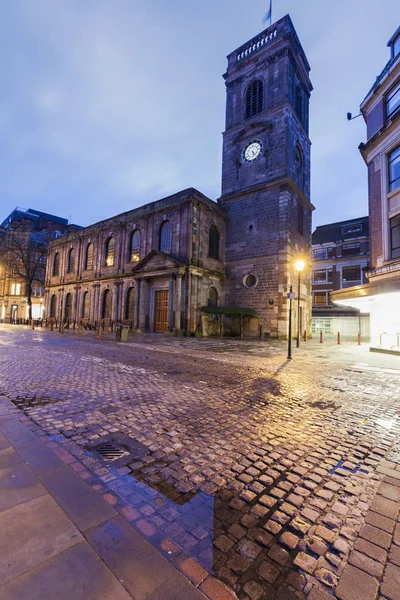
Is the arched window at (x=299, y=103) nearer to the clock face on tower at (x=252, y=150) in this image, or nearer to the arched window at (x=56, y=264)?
the clock face on tower at (x=252, y=150)

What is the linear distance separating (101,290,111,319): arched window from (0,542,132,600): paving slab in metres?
28.4

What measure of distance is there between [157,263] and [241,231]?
8083 millimetres

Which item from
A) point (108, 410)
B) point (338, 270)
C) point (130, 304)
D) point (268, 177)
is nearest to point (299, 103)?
point (268, 177)

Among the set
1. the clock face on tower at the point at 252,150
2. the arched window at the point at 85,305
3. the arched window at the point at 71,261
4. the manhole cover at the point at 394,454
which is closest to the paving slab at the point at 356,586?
the manhole cover at the point at 394,454

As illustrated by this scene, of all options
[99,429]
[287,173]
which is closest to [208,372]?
[99,429]

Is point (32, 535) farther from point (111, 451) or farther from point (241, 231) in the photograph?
point (241, 231)

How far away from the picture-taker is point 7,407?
414cm

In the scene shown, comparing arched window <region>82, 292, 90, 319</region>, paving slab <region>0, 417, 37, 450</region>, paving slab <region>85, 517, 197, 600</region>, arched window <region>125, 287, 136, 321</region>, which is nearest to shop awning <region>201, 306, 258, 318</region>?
arched window <region>125, 287, 136, 321</region>

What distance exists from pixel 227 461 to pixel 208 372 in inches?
183

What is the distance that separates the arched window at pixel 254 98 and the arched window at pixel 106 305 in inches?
891

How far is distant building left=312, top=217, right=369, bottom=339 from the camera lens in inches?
1268

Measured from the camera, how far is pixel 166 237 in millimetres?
24688

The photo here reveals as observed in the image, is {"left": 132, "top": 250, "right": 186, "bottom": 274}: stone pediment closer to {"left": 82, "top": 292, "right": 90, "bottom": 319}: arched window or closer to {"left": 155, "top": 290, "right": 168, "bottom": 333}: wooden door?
→ {"left": 155, "top": 290, "right": 168, "bottom": 333}: wooden door

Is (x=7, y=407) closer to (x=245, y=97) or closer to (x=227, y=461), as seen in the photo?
(x=227, y=461)
